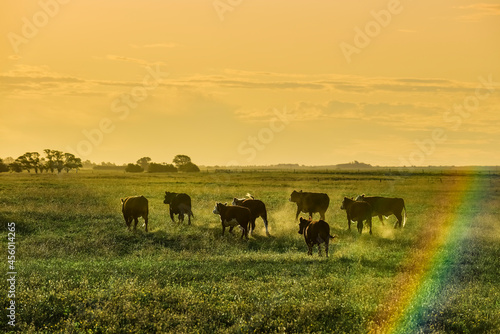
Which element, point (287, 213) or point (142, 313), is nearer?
point (142, 313)

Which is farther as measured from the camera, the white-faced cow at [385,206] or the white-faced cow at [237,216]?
the white-faced cow at [385,206]

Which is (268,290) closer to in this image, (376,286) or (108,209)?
(376,286)

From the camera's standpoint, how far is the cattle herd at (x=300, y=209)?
19.9 m

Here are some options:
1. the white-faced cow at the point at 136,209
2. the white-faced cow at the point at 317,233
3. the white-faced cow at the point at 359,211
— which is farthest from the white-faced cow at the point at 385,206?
the white-faced cow at the point at 136,209

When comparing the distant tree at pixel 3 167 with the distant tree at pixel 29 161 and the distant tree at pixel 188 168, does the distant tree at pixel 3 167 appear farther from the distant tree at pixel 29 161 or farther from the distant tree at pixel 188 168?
the distant tree at pixel 188 168

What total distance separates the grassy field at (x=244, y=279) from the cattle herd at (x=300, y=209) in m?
0.68

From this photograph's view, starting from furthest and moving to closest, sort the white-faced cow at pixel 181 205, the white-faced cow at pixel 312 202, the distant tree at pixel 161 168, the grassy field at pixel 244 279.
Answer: the distant tree at pixel 161 168, the white-faced cow at pixel 312 202, the white-faced cow at pixel 181 205, the grassy field at pixel 244 279

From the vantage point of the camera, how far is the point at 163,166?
533ft

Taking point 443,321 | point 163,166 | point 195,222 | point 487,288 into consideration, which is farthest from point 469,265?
point 163,166

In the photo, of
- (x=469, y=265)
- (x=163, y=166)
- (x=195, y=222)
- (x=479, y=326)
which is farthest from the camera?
(x=163, y=166)

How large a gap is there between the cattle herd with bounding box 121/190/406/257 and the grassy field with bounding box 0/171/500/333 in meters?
0.68

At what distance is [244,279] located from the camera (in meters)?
16.2

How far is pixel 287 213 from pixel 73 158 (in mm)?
150383

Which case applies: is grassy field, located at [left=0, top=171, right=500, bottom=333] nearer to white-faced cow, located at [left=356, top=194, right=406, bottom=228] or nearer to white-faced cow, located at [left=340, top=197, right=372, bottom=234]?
white-faced cow, located at [left=340, top=197, right=372, bottom=234]
